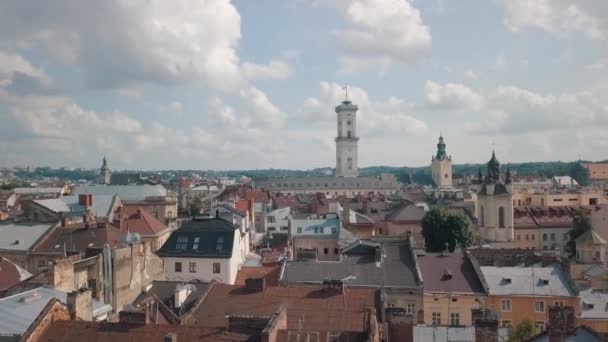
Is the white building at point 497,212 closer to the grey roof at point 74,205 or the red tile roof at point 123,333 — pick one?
the grey roof at point 74,205

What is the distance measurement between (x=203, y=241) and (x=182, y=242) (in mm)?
1683

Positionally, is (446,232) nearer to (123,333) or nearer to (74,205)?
(74,205)

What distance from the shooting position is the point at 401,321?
1158 inches

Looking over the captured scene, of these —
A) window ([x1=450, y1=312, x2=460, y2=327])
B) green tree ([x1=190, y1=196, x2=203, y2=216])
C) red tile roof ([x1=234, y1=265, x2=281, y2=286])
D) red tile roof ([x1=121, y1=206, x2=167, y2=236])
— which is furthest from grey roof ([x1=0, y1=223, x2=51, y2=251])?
green tree ([x1=190, y1=196, x2=203, y2=216])

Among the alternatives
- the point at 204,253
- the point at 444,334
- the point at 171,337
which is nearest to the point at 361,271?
the point at 204,253

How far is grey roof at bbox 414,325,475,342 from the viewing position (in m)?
26.5

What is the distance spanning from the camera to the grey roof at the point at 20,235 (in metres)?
45.8

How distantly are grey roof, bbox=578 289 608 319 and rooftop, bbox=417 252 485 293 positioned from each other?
6259 mm

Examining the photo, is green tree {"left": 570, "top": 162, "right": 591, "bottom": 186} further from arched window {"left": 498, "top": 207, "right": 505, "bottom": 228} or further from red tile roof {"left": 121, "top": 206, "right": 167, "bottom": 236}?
red tile roof {"left": 121, "top": 206, "right": 167, "bottom": 236}

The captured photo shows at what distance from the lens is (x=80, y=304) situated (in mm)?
23391

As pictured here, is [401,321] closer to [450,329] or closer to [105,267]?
[450,329]

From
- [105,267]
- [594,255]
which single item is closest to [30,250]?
[105,267]

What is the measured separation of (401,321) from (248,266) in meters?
19.7

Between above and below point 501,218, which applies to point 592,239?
below
